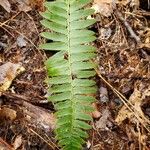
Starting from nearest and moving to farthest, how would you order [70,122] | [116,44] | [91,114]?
[70,122]
[91,114]
[116,44]

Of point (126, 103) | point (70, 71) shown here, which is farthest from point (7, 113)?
point (126, 103)

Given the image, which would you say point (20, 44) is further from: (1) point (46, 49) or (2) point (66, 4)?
(2) point (66, 4)

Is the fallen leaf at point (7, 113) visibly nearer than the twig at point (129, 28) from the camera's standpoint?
Yes

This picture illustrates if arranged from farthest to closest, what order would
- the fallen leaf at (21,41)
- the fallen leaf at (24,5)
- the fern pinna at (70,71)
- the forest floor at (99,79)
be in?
the fallen leaf at (24,5), the fallen leaf at (21,41), the forest floor at (99,79), the fern pinna at (70,71)

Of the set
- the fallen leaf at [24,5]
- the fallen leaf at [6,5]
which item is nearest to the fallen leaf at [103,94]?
the fallen leaf at [24,5]

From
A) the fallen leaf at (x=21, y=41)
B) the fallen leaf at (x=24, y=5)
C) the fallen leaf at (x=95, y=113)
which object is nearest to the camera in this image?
the fallen leaf at (x=95, y=113)

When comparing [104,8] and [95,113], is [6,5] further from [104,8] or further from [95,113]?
[95,113]

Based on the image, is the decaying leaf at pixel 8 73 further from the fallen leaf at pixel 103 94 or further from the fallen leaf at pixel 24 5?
the fallen leaf at pixel 103 94

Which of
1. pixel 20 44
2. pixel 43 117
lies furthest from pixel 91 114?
pixel 20 44
